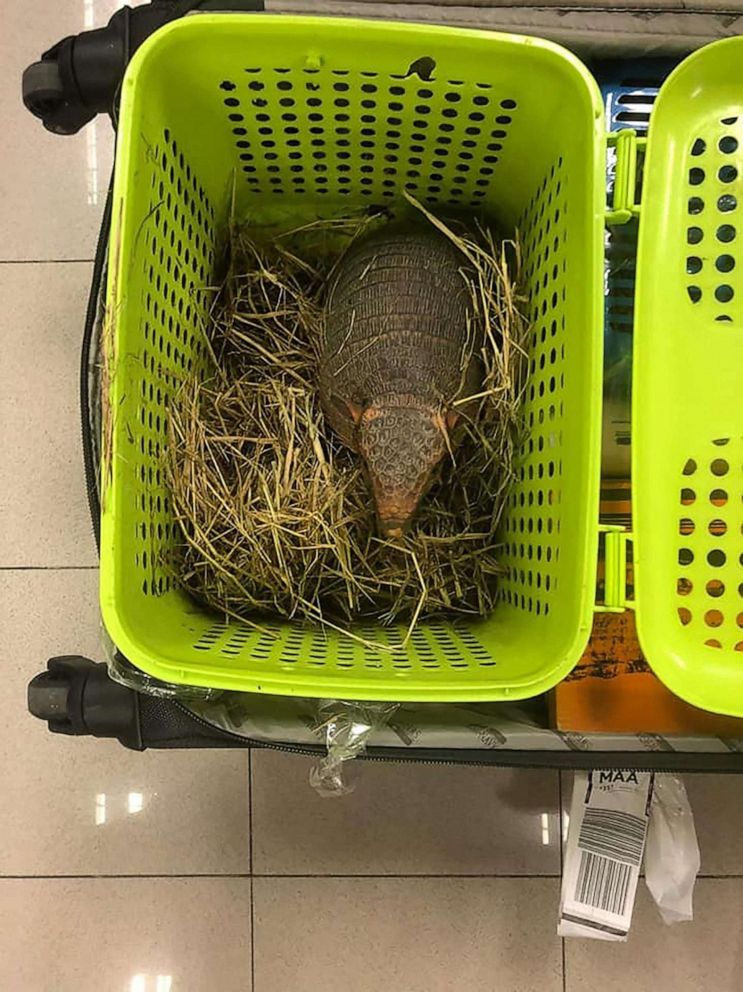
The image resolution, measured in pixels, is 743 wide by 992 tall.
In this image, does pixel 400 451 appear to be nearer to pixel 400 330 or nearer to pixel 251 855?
pixel 400 330

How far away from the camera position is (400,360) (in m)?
0.92

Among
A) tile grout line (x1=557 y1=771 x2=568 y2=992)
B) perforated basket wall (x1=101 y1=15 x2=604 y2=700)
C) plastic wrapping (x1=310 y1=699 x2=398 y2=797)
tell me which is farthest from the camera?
tile grout line (x1=557 y1=771 x2=568 y2=992)

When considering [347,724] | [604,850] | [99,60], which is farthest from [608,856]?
[99,60]

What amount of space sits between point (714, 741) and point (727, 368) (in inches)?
13.3

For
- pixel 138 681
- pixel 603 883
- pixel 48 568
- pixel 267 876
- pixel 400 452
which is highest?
pixel 400 452

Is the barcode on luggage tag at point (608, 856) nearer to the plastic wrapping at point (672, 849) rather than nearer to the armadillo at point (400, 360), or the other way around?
the plastic wrapping at point (672, 849)

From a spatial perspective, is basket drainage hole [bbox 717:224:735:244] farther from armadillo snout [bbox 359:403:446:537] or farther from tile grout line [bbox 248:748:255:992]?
tile grout line [bbox 248:748:255:992]

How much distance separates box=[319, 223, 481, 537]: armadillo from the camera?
2.92 feet

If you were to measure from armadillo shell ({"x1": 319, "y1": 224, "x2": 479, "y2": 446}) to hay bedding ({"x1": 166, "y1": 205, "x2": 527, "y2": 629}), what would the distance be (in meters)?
0.02

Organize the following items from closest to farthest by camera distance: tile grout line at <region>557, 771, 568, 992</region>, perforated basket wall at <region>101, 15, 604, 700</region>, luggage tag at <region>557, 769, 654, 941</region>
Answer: perforated basket wall at <region>101, 15, 604, 700</region> < luggage tag at <region>557, 769, 654, 941</region> < tile grout line at <region>557, 771, 568, 992</region>

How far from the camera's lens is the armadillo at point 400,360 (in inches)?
35.0

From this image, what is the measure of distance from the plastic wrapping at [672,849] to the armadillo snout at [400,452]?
0.42 meters

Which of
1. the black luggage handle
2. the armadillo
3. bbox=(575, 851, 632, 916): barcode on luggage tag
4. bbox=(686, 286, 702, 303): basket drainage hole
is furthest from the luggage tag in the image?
the black luggage handle

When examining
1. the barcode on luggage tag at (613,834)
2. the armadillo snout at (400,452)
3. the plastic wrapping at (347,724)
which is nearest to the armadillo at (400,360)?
the armadillo snout at (400,452)
